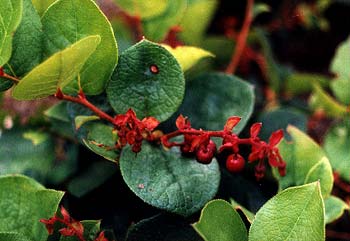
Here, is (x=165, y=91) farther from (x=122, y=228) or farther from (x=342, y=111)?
(x=342, y=111)

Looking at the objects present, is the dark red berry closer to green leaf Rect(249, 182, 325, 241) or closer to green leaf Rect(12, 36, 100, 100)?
green leaf Rect(12, 36, 100, 100)

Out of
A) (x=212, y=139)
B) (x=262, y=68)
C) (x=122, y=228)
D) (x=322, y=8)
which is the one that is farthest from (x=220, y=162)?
(x=322, y=8)

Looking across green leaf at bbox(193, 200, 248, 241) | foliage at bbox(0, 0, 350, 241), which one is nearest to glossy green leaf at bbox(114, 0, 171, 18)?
foliage at bbox(0, 0, 350, 241)

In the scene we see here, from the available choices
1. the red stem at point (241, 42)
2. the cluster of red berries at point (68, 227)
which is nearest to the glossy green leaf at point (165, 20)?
the red stem at point (241, 42)

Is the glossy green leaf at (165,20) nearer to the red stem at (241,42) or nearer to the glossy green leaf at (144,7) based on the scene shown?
the glossy green leaf at (144,7)

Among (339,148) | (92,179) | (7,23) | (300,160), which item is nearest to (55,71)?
(7,23)

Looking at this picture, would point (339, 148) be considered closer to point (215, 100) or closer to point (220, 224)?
point (215, 100)
